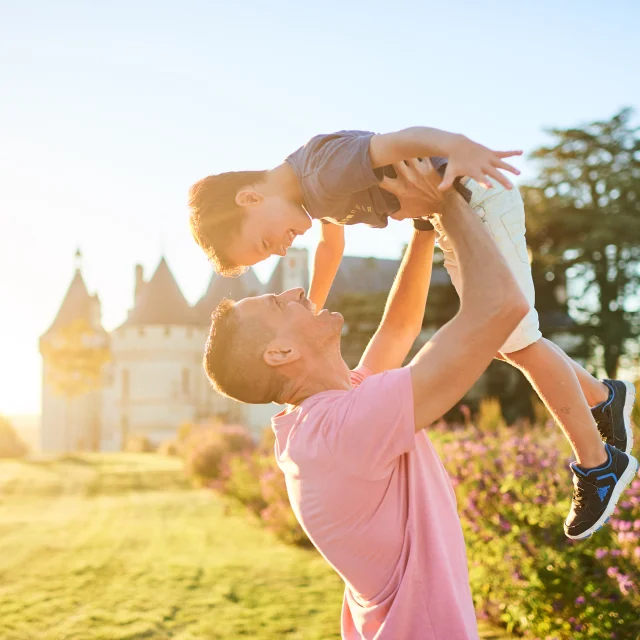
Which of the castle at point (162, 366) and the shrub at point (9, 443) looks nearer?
the shrub at point (9, 443)

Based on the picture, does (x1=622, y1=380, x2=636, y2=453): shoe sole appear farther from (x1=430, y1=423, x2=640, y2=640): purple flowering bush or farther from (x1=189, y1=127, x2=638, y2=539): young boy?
(x1=430, y1=423, x2=640, y2=640): purple flowering bush

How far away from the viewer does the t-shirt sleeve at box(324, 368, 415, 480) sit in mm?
2248

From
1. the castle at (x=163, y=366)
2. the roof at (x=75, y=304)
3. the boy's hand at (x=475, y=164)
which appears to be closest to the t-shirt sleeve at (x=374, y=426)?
the boy's hand at (x=475, y=164)

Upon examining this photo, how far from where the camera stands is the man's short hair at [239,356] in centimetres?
267

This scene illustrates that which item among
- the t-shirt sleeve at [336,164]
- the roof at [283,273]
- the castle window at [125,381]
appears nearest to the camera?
the t-shirt sleeve at [336,164]

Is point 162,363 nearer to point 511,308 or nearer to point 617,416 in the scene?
point 617,416

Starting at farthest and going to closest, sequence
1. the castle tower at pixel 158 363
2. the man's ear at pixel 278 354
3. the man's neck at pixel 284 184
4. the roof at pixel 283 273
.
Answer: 1. the castle tower at pixel 158 363
2. the roof at pixel 283 273
3. the man's neck at pixel 284 184
4. the man's ear at pixel 278 354

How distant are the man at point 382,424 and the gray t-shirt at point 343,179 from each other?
0.70 ft

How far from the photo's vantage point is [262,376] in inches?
106

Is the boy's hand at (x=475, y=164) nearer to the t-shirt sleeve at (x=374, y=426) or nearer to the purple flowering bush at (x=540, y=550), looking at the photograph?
the t-shirt sleeve at (x=374, y=426)

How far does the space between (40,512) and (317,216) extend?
46.7ft

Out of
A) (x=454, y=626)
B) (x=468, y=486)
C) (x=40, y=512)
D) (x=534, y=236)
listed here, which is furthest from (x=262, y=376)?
(x=534, y=236)

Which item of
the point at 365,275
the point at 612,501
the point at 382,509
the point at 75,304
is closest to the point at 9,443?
the point at 75,304

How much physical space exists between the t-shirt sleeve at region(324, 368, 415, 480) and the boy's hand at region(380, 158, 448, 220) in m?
0.60
